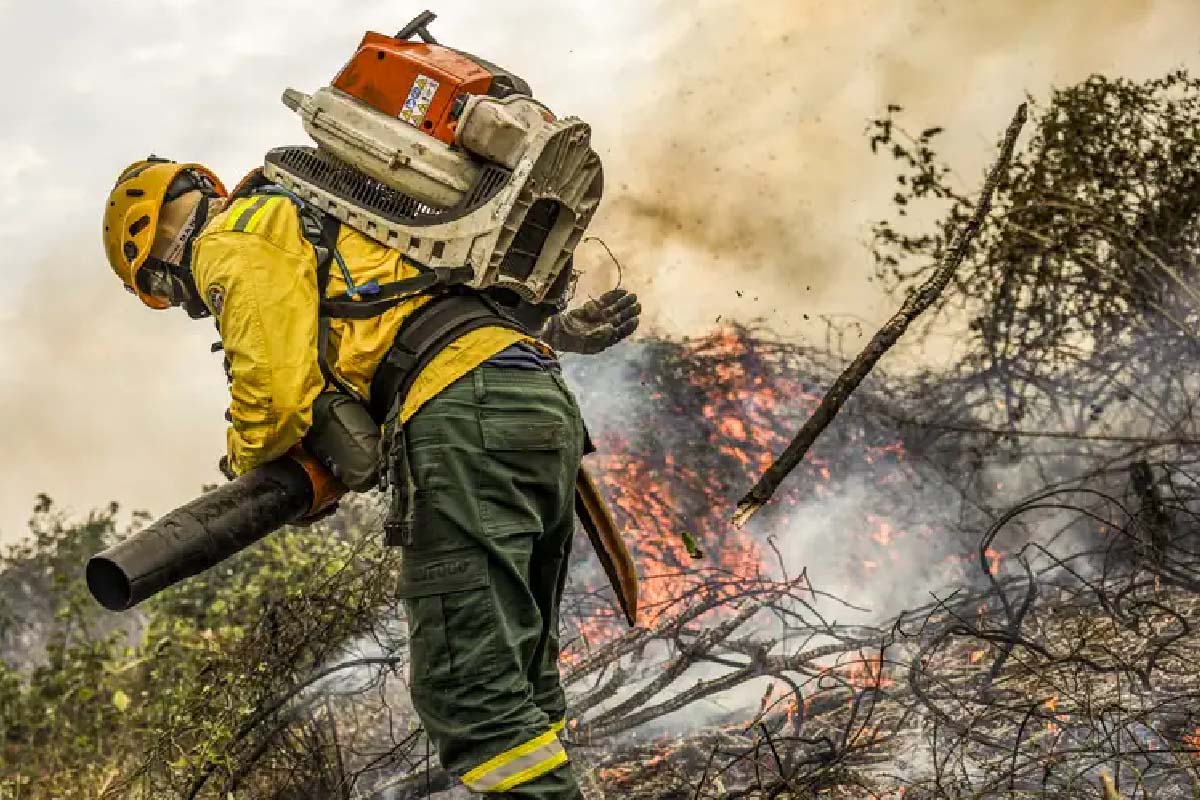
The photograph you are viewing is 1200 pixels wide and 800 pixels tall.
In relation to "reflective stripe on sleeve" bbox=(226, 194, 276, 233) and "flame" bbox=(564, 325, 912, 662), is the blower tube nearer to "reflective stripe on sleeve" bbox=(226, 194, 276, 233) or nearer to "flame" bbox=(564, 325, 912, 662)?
"reflective stripe on sleeve" bbox=(226, 194, 276, 233)

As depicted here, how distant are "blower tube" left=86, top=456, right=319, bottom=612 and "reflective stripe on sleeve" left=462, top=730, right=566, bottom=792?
87 centimetres

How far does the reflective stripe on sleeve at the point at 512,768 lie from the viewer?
3.10 m

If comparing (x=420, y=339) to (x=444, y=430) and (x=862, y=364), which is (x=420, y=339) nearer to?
(x=444, y=430)

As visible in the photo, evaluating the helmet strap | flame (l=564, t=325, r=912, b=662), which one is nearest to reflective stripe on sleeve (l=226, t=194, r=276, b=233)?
the helmet strap

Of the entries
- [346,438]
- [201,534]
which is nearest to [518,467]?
[346,438]

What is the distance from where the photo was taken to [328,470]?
3523mm

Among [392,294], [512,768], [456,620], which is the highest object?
[392,294]

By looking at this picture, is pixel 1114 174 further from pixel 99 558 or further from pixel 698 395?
pixel 99 558

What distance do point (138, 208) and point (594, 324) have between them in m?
1.55

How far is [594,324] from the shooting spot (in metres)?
4.43

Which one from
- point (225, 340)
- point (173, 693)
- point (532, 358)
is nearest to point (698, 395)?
point (173, 693)

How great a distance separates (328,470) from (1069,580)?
3767 mm

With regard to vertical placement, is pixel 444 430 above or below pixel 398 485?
above

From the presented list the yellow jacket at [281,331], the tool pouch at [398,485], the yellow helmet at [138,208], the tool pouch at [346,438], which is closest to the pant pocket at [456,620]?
the tool pouch at [398,485]
